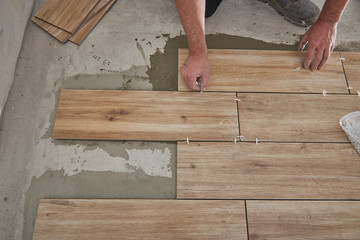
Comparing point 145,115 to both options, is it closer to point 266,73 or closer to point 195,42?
point 195,42

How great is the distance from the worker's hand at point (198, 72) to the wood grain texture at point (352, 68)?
955 millimetres

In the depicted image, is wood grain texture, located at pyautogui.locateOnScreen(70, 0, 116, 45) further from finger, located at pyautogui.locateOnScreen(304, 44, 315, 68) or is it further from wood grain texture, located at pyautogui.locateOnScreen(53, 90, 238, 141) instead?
finger, located at pyautogui.locateOnScreen(304, 44, 315, 68)

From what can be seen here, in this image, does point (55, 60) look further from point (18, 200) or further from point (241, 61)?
point (241, 61)

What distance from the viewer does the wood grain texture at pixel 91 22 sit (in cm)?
185

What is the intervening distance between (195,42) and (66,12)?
106 centimetres

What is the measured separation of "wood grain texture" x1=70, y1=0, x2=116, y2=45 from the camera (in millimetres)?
1850

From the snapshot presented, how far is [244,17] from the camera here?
1.99 metres

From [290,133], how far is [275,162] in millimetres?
212

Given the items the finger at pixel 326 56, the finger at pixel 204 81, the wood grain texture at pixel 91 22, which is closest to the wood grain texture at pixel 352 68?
the finger at pixel 326 56

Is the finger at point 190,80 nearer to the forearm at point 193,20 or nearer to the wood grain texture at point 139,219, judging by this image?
the forearm at point 193,20

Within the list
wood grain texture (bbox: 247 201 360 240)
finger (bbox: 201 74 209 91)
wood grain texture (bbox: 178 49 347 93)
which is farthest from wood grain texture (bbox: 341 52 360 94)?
finger (bbox: 201 74 209 91)

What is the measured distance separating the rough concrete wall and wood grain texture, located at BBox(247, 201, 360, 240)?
5.46 feet

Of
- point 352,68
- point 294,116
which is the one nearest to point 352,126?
point 294,116

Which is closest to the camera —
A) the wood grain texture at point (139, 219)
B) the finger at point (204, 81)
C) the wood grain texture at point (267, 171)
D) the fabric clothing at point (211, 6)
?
the wood grain texture at point (139, 219)
